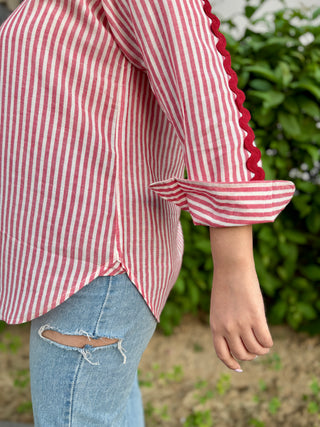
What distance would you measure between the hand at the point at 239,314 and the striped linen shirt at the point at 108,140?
9 centimetres

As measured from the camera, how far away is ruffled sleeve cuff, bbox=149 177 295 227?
69cm

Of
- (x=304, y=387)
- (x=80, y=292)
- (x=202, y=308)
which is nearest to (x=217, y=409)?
(x=304, y=387)

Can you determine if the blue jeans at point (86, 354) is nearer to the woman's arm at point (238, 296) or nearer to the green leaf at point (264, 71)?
the woman's arm at point (238, 296)

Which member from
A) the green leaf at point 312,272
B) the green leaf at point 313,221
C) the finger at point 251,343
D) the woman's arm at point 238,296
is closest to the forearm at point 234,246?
the woman's arm at point 238,296

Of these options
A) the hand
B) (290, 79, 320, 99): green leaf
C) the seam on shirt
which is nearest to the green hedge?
(290, 79, 320, 99): green leaf

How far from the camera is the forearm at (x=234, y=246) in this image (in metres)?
0.72

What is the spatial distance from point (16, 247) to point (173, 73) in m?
0.41

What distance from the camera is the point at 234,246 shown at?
72 cm

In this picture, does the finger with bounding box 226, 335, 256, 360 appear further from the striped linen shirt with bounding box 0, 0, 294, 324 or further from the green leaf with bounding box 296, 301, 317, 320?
the green leaf with bounding box 296, 301, 317, 320

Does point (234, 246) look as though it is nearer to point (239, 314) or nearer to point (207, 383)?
point (239, 314)

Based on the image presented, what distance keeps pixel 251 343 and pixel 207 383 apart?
189 centimetres

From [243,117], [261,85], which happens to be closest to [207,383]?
[261,85]

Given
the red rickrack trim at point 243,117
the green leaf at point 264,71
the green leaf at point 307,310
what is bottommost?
the green leaf at point 307,310

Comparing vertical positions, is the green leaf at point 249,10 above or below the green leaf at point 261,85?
above
